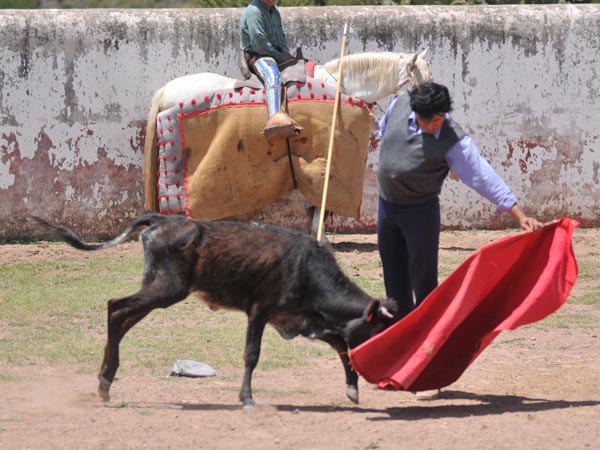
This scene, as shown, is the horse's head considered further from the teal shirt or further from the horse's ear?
the teal shirt

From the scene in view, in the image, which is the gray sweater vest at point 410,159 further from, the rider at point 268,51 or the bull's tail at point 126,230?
the rider at point 268,51

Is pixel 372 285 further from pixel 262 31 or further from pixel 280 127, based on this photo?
pixel 262 31

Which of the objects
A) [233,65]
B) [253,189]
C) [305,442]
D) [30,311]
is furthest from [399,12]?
[305,442]

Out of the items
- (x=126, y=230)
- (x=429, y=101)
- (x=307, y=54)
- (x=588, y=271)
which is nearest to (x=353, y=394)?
(x=126, y=230)

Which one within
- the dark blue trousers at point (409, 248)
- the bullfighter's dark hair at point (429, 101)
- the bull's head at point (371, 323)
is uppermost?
the bullfighter's dark hair at point (429, 101)

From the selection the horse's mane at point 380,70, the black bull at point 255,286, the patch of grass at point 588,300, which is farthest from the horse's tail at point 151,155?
the black bull at point 255,286

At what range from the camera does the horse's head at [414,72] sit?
12930mm

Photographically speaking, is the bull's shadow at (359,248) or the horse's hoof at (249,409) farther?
the bull's shadow at (359,248)

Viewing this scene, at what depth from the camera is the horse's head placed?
12.9 m

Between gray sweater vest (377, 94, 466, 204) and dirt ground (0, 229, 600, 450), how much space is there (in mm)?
1237

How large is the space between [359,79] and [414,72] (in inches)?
22.9

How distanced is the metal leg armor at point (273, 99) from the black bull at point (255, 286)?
5495mm

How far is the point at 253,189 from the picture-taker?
1321cm

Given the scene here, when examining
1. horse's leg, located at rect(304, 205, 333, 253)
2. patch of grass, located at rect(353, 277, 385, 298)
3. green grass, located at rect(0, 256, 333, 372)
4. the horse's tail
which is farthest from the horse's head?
green grass, located at rect(0, 256, 333, 372)
